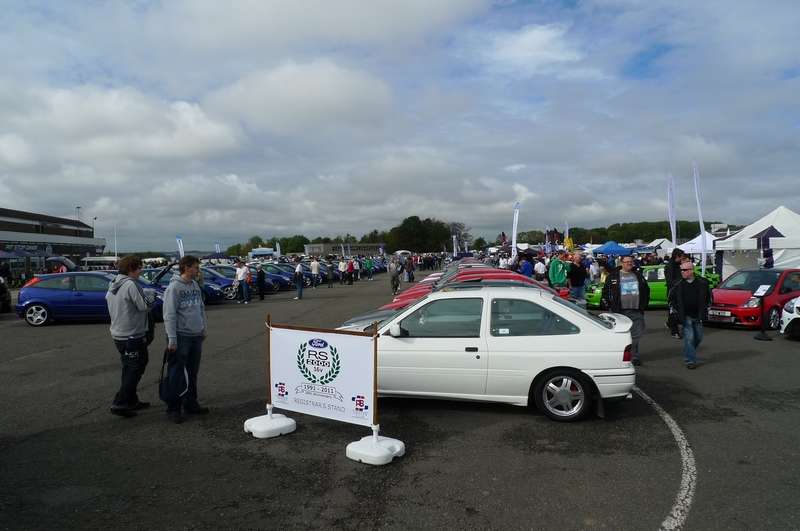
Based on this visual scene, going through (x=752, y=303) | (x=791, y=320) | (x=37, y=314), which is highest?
(x=752, y=303)

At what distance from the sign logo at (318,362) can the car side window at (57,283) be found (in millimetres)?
12431

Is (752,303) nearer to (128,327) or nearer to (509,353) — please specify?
(509,353)

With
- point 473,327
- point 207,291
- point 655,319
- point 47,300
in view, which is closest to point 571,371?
point 473,327

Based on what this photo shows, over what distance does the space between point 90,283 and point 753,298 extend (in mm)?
16975

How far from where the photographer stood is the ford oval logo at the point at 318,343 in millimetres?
5250

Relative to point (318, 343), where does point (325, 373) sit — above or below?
below

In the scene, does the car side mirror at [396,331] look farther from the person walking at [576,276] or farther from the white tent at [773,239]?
the white tent at [773,239]

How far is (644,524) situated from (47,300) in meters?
15.6

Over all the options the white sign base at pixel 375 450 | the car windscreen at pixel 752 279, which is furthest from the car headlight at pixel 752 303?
the white sign base at pixel 375 450

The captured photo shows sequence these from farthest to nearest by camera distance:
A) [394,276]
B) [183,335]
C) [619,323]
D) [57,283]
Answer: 1. [394,276]
2. [57,283]
3. [619,323]
4. [183,335]

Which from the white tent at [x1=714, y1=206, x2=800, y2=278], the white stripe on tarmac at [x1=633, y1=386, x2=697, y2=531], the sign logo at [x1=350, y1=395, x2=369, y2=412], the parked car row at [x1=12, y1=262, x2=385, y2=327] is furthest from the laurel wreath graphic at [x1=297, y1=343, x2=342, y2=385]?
the white tent at [x1=714, y1=206, x2=800, y2=278]

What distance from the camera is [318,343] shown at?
530 cm

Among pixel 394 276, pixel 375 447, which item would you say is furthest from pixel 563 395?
pixel 394 276

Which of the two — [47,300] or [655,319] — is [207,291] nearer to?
[47,300]
